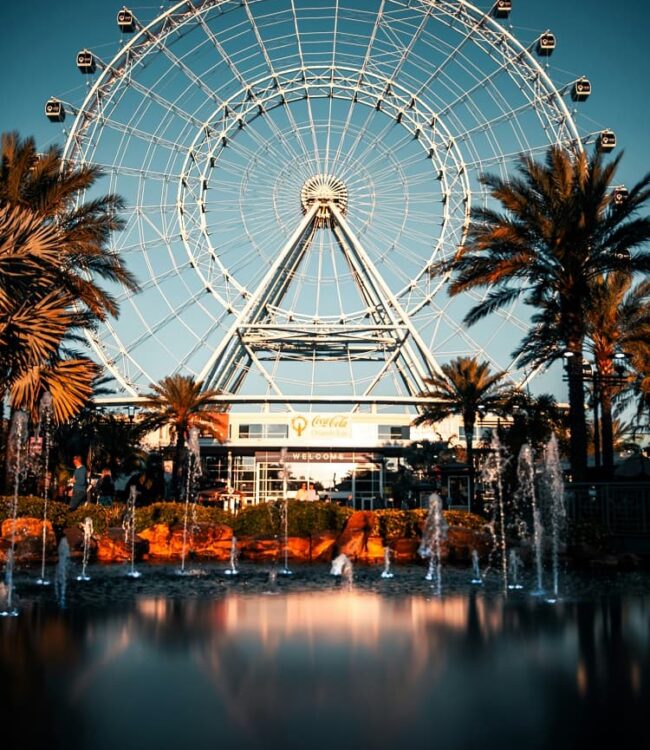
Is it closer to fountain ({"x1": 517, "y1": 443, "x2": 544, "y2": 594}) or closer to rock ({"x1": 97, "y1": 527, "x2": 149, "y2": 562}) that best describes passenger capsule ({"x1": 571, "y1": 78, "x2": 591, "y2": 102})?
fountain ({"x1": 517, "y1": 443, "x2": 544, "y2": 594})

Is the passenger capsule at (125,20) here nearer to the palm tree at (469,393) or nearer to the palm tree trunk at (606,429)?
the palm tree at (469,393)

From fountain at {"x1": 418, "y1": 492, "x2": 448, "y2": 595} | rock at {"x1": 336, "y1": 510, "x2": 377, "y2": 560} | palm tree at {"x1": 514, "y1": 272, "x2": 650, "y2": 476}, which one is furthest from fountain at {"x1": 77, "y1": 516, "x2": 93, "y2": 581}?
palm tree at {"x1": 514, "y1": 272, "x2": 650, "y2": 476}

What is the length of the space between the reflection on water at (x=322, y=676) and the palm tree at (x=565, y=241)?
33.8 feet

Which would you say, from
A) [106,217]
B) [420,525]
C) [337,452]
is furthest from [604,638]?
[337,452]

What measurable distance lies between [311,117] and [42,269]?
102ft

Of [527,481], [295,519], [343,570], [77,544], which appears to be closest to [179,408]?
[527,481]

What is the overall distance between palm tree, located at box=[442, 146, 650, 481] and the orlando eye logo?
88.8ft

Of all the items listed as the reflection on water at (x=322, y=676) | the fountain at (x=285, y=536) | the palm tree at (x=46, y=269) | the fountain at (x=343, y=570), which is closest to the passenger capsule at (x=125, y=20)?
the palm tree at (x=46, y=269)

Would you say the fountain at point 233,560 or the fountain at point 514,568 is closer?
the fountain at point 514,568

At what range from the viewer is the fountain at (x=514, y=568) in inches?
445

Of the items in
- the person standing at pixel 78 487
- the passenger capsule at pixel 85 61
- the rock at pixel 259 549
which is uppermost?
the passenger capsule at pixel 85 61

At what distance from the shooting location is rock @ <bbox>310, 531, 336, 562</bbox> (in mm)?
15922

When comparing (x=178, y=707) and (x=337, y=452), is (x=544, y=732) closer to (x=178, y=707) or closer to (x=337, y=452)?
(x=178, y=707)

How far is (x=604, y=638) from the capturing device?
6.78 meters
